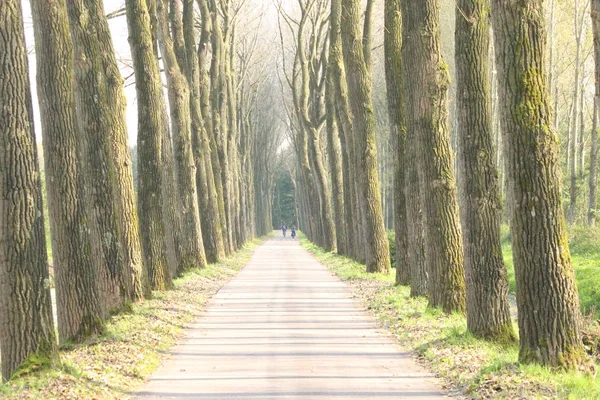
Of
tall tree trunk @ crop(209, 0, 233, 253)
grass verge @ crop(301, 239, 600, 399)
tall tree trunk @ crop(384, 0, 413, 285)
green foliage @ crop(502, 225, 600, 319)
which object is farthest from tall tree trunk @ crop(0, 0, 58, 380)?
tall tree trunk @ crop(209, 0, 233, 253)

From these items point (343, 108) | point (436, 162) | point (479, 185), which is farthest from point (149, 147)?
point (343, 108)

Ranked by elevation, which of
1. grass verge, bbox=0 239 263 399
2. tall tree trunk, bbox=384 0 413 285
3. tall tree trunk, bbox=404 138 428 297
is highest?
tall tree trunk, bbox=384 0 413 285

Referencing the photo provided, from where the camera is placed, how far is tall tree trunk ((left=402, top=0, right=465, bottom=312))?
13.8 meters

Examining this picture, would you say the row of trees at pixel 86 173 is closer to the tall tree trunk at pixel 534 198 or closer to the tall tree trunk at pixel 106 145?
the tall tree trunk at pixel 106 145

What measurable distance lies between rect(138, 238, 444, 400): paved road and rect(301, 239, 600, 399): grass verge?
0.94 ft

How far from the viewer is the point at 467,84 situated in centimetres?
1126

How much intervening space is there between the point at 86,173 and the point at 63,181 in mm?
2344

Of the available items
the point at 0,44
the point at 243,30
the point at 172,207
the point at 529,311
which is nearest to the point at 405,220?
the point at 172,207

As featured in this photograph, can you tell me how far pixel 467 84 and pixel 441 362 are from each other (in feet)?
12.4

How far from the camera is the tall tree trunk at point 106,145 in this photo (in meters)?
13.7

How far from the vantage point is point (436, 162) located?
13.8 meters

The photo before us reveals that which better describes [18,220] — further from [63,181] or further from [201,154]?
[201,154]

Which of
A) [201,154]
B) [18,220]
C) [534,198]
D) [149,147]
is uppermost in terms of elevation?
[201,154]

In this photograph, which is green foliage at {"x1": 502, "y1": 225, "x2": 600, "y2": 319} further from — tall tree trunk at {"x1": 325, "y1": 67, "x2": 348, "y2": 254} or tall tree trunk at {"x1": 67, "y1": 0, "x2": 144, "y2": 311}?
tall tree trunk at {"x1": 67, "y1": 0, "x2": 144, "y2": 311}
